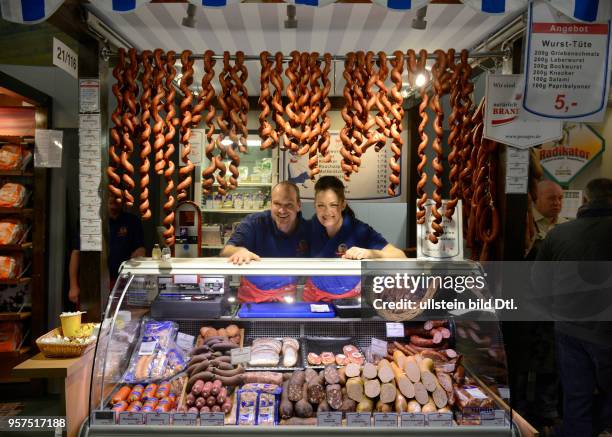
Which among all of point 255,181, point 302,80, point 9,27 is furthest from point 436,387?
point 9,27

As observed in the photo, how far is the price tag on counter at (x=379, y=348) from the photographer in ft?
10.1

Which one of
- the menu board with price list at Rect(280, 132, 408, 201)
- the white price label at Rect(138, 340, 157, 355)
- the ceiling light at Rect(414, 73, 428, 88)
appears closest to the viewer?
the white price label at Rect(138, 340, 157, 355)

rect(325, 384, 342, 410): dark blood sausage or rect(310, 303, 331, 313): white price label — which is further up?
rect(310, 303, 331, 313): white price label

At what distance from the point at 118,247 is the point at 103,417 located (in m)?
3.01

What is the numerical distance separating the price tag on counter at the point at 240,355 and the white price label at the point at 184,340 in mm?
329

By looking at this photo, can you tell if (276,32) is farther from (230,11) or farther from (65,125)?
(65,125)

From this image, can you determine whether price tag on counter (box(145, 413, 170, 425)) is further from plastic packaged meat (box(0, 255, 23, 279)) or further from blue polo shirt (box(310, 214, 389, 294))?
plastic packaged meat (box(0, 255, 23, 279))

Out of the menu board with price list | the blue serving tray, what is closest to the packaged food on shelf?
the blue serving tray

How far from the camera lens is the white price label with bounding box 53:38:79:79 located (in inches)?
120

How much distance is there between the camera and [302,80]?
335cm

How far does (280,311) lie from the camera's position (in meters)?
3.22

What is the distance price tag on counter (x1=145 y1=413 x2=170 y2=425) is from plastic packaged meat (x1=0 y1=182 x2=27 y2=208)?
3.85m

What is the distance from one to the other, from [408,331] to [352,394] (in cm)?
68

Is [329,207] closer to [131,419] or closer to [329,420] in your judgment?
[329,420]
